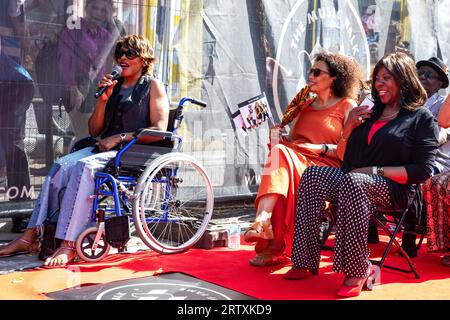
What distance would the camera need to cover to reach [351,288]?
10.7ft

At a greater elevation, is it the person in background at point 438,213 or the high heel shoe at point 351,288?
the person in background at point 438,213

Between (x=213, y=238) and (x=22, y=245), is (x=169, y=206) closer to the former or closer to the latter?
(x=213, y=238)

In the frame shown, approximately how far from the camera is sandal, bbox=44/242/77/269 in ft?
12.2

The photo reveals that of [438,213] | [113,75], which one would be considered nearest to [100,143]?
[113,75]

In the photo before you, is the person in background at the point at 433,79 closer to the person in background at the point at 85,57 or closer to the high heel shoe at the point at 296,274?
the high heel shoe at the point at 296,274

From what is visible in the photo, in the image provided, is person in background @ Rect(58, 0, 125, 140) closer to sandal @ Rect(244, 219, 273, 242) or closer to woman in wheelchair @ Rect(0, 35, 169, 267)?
woman in wheelchair @ Rect(0, 35, 169, 267)

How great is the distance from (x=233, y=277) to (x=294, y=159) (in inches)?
34.8

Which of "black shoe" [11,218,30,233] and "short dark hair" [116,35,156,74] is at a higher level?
"short dark hair" [116,35,156,74]

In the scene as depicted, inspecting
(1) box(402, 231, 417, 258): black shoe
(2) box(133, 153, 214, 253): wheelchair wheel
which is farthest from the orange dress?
(1) box(402, 231, 417, 258): black shoe

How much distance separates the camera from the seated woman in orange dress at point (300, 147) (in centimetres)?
390

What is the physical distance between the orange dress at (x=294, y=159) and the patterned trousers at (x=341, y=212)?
407 millimetres

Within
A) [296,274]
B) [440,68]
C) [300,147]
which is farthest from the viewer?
[440,68]

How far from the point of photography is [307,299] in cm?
322

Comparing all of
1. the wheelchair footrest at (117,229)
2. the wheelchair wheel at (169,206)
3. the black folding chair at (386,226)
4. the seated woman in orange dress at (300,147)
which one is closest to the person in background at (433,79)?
the seated woman in orange dress at (300,147)
